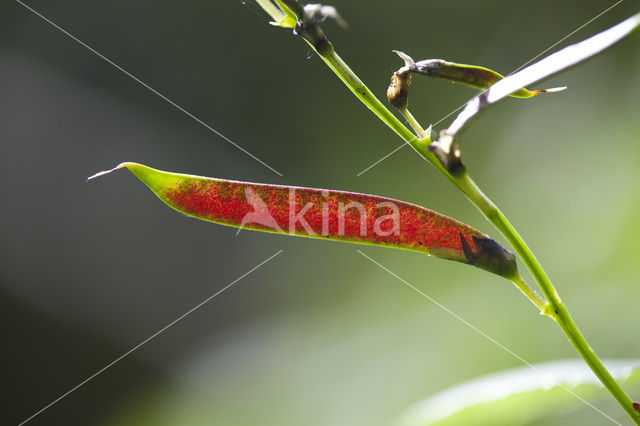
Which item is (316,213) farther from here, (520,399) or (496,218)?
(520,399)

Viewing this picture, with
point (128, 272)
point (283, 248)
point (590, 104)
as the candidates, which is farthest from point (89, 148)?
point (590, 104)

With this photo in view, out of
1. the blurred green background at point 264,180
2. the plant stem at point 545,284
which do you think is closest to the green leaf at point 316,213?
the plant stem at point 545,284

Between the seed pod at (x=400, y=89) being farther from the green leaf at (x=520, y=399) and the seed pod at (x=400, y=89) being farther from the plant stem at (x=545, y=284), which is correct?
the green leaf at (x=520, y=399)

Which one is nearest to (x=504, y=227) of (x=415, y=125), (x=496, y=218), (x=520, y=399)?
(x=496, y=218)

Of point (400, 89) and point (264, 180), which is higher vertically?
point (264, 180)

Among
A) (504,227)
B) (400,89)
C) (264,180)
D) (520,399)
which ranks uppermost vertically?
(264,180)

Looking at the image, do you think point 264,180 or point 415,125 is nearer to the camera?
point 415,125

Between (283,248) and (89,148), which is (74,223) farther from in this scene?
(283,248)
